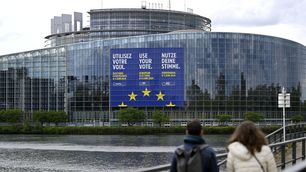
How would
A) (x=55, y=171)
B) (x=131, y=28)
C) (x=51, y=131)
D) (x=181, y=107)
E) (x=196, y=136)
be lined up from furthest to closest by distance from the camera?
(x=131, y=28), (x=181, y=107), (x=51, y=131), (x=55, y=171), (x=196, y=136)

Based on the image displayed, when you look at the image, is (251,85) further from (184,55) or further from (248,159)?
(248,159)

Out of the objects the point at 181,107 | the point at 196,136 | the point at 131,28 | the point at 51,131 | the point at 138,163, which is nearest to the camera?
the point at 196,136

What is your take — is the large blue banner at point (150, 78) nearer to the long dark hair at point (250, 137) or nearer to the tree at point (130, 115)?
the tree at point (130, 115)

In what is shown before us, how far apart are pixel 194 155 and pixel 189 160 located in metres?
0.09

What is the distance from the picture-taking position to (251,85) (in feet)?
391

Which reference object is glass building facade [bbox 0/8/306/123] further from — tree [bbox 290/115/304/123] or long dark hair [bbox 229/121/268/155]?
long dark hair [bbox 229/121/268/155]

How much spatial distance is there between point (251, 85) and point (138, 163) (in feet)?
238

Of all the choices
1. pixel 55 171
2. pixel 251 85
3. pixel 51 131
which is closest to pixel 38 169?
pixel 55 171

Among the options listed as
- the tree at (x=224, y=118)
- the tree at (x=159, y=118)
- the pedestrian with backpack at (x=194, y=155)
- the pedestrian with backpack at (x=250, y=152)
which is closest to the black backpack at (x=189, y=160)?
the pedestrian with backpack at (x=194, y=155)

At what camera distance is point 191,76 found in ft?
383

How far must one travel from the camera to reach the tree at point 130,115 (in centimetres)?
10528

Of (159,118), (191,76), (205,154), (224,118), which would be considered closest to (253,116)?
(224,118)

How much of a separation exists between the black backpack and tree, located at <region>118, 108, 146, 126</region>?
98.1 meters

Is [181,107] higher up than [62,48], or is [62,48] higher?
[62,48]
